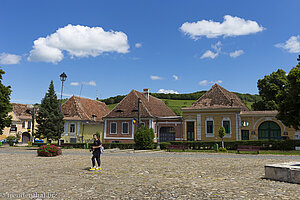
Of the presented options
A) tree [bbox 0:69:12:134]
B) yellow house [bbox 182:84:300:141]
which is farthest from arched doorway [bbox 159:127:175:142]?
tree [bbox 0:69:12:134]

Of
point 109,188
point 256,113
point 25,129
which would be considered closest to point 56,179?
point 109,188

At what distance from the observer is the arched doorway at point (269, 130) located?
3278 centimetres

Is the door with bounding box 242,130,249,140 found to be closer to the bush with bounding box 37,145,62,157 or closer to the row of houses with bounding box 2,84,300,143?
the row of houses with bounding box 2,84,300,143

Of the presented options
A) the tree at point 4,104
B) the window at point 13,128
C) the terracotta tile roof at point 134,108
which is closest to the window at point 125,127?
the terracotta tile roof at point 134,108

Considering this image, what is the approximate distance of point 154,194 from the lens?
24.5ft

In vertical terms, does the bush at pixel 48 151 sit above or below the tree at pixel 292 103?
below

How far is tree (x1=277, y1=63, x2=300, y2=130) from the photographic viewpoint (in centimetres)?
2489

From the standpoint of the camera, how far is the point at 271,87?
3969 centimetres

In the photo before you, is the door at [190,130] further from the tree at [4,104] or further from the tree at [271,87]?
the tree at [4,104]

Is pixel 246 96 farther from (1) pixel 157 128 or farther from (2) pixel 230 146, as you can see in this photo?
(2) pixel 230 146

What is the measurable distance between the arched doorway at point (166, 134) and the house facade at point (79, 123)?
39.5ft

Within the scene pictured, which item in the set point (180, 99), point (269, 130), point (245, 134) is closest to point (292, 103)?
point (269, 130)

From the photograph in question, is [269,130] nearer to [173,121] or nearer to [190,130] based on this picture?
[190,130]

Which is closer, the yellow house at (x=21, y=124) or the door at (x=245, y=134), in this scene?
the door at (x=245, y=134)
